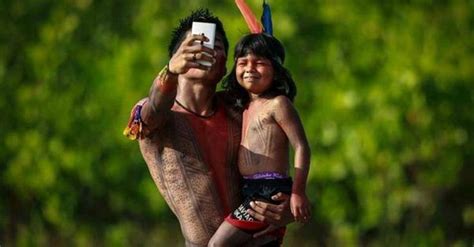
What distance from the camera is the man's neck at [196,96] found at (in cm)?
496

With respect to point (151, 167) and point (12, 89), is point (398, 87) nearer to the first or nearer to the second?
point (12, 89)

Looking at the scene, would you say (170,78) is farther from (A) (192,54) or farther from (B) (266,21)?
(B) (266,21)

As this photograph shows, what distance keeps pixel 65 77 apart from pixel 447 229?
10.7 feet

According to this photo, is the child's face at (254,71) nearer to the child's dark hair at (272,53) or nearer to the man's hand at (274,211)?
the child's dark hair at (272,53)

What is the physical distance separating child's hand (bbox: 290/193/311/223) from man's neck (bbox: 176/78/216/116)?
51cm

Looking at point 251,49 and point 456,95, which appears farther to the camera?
point 456,95

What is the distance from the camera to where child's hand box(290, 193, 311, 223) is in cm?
466

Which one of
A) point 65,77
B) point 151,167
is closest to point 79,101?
point 65,77

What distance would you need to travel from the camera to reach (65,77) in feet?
38.7

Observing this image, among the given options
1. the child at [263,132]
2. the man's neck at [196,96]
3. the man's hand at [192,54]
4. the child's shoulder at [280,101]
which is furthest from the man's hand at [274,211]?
the man's hand at [192,54]

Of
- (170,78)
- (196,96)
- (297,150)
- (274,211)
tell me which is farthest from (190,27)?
(274,211)

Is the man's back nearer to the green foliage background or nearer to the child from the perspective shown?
the child

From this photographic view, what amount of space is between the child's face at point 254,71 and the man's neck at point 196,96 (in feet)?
0.56

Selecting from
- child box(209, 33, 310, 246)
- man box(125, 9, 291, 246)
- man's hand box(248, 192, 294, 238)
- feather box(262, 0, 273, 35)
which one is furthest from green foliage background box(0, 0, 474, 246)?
man's hand box(248, 192, 294, 238)
